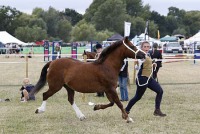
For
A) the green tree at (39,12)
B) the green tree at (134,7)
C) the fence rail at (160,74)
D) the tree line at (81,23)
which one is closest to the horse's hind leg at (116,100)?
the fence rail at (160,74)

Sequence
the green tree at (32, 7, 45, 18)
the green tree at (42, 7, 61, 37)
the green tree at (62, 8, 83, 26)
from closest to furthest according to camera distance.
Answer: the green tree at (42, 7, 61, 37)
the green tree at (32, 7, 45, 18)
the green tree at (62, 8, 83, 26)

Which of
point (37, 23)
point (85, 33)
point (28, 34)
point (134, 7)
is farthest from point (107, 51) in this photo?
point (134, 7)

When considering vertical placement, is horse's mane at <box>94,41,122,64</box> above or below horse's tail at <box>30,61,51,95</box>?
above

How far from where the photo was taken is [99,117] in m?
10.1

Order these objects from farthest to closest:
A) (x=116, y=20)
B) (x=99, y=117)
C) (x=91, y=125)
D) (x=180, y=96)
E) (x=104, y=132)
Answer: (x=116, y=20) → (x=180, y=96) → (x=99, y=117) → (x=91, y=125) → (x=104, y=132)

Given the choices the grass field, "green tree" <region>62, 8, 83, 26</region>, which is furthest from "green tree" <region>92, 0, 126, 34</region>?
the grass field

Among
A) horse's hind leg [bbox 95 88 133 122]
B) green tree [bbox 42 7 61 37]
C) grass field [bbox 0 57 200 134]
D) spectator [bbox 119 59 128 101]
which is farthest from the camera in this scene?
green tree [bbox 42 7 61 37]

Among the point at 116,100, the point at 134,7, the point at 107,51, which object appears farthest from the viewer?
the point at 134,7

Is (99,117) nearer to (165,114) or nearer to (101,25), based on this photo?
(165,114)

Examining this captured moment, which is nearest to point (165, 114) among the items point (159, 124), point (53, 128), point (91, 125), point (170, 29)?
point (159, 124)

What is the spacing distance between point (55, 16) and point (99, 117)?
10454cm

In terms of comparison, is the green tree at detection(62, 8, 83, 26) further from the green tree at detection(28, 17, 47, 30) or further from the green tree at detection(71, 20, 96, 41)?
the green tree at detection(71, 20, 96, 41)

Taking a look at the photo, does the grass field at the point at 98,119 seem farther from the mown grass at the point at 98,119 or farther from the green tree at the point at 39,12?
the green tree at the point at 39,12

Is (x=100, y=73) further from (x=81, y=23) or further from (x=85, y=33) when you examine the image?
(x=81, y=23)
